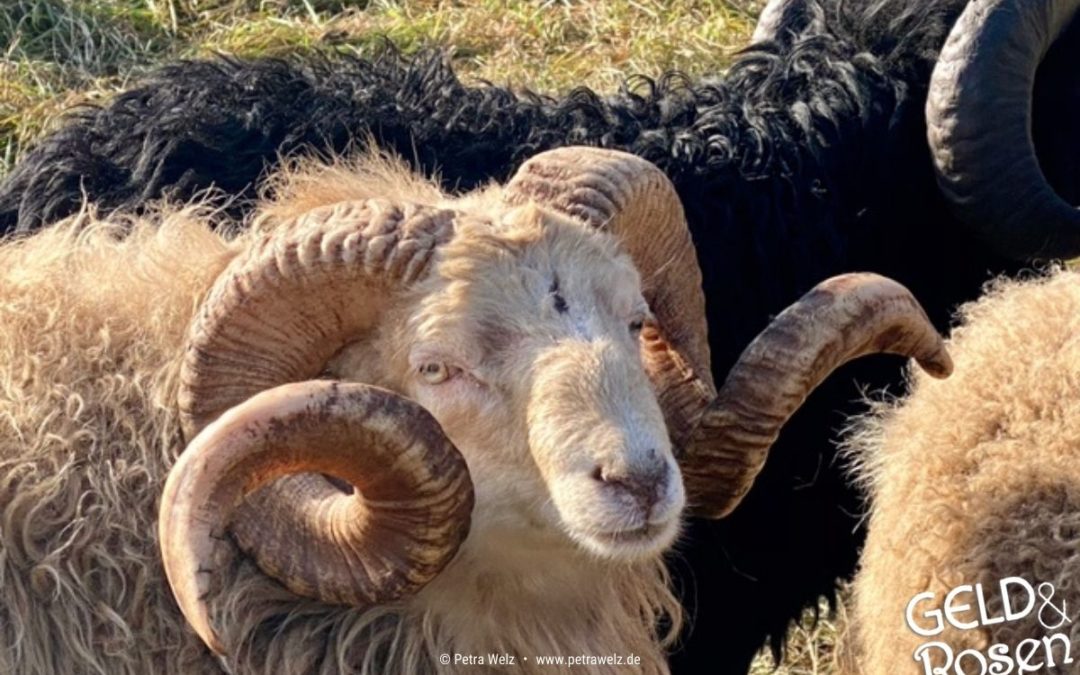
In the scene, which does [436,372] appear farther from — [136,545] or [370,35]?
[370,35]

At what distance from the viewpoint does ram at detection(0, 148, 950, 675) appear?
3527 mm

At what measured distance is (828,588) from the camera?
6.11 meters

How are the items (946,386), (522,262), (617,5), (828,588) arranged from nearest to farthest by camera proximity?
(522,262)
(946,386)
(828,588)
(617,5)

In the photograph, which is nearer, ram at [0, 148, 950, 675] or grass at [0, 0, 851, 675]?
ram at [0, 148, 950, 675]

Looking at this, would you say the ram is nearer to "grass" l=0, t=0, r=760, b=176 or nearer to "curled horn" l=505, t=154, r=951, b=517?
"curled horn" l=505, t=154, r=951, b=517

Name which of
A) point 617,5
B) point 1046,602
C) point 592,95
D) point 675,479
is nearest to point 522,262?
point 675,479

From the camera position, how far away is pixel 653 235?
14.3 ft

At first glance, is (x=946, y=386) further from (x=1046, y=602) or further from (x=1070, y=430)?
(x=1046, y=602)

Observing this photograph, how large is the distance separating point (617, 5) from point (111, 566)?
6.46 metres

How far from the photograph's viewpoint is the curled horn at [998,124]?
19.1 feet

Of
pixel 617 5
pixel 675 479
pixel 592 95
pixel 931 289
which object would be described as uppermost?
pixel 675 479

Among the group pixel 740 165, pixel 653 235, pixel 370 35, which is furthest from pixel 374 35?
pixel 653 235

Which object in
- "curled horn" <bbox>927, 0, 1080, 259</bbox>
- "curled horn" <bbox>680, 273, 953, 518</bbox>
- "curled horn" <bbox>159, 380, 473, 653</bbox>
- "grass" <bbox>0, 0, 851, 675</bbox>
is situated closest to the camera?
"curled horn" <bbox>159, 380, 473, 653</bbox>

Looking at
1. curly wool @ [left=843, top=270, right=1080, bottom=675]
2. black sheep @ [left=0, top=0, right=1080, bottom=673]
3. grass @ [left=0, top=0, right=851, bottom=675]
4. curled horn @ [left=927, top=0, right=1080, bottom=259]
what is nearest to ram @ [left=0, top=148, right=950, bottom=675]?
curly wool @ [left=843, top=270, right=1080, bottom=675]
